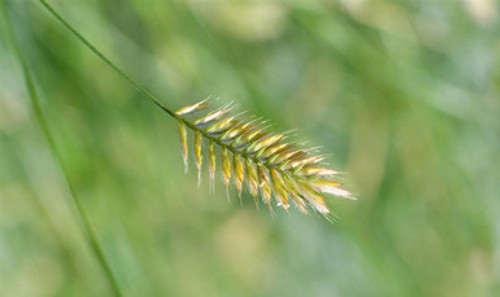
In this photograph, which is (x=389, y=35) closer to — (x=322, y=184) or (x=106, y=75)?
(x=106, y=75)

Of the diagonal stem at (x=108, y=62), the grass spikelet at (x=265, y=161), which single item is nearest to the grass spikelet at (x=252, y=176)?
the grass spikelet at (x=265, y=161)

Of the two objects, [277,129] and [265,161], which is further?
[277,129]

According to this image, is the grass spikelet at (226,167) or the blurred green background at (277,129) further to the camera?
the blurred green background at (277,129)

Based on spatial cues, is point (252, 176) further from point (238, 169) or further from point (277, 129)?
point (277, 129)

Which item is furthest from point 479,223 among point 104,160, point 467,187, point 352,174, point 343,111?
point 104,160

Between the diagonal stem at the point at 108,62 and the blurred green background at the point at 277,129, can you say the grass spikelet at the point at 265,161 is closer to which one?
the diagonal stem at the point at 108,62

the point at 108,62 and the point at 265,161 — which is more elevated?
the point at 108,62

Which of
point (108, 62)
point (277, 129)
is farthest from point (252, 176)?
point (277, 129)

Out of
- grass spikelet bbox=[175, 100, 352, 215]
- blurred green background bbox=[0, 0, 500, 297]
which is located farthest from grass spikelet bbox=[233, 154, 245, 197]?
blurred green background bbox=[0, 0, 500, 297]
